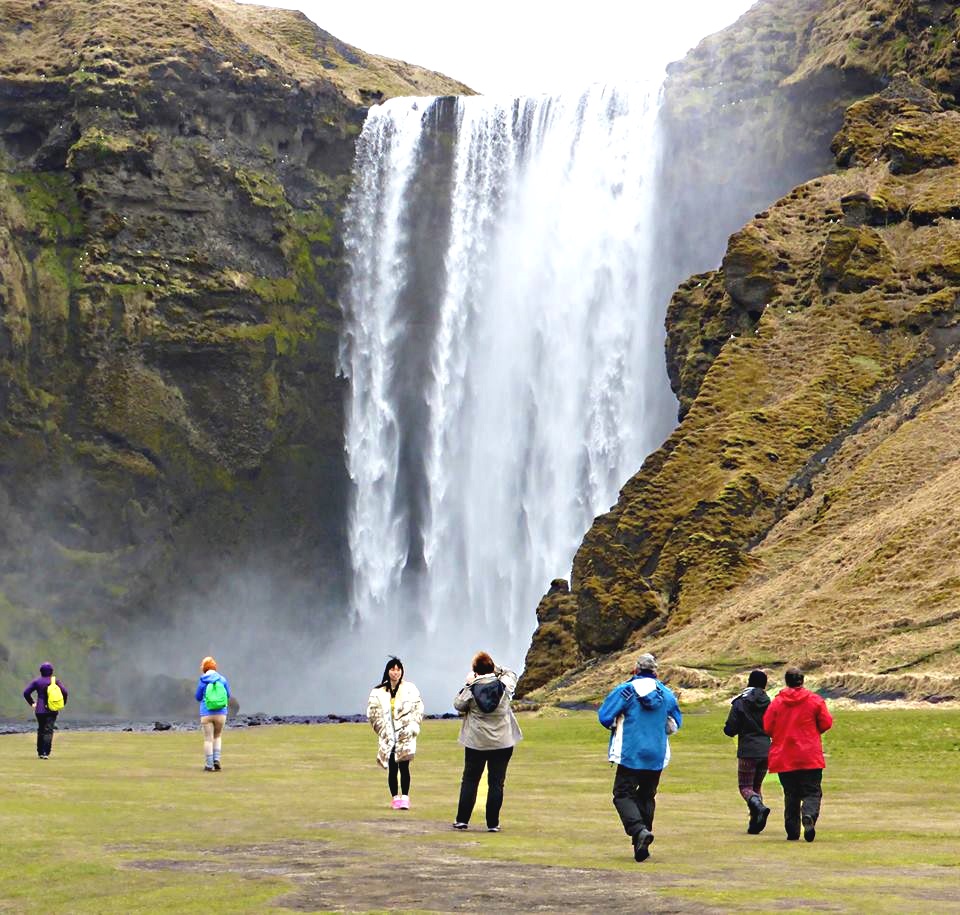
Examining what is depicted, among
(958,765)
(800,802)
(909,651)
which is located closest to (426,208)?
(909,651)

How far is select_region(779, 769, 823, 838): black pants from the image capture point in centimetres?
1627

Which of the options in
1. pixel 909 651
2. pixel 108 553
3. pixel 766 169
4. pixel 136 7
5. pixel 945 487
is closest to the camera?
pixel 909 651

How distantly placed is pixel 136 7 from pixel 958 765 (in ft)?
287

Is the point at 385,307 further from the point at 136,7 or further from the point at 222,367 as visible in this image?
the point at 136,7

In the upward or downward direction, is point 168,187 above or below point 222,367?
above

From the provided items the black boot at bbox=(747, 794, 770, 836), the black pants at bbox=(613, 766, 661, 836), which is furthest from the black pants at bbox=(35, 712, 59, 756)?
the black pants at bbox=(613, 766, 661, 836)

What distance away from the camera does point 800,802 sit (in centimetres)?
1662

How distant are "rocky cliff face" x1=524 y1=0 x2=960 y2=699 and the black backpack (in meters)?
17.2

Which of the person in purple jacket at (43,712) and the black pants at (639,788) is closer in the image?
the black pants at (639,788)

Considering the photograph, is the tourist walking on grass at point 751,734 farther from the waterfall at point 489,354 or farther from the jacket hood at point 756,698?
the waterfall at point 489,354

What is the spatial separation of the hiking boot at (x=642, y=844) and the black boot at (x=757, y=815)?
2859mm

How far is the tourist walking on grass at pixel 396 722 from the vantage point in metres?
19.5

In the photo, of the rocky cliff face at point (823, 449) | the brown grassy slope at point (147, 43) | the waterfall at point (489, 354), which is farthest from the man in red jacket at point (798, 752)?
the brown grassy slope at point (147, 43)

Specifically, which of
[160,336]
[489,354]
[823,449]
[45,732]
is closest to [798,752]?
[45,732]
